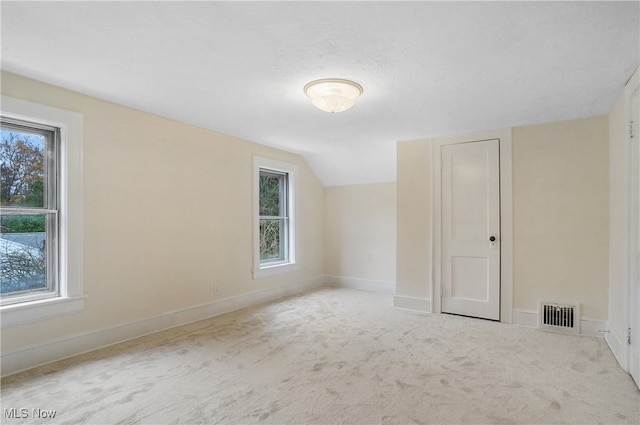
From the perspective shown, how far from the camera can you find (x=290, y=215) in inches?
214

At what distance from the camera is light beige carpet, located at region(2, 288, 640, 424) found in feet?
6.66

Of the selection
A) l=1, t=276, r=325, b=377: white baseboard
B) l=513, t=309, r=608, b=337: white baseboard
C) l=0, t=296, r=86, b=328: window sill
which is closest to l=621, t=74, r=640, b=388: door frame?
l=513, t=309, r=608, b=337: white baseboard

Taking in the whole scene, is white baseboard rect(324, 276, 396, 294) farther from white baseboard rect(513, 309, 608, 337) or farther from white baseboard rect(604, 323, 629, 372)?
white baseboard rect(604, 323, 629, 372)

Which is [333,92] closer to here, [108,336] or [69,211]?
[69,211]

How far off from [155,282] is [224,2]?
9.12 ft

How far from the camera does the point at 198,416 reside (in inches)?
78.8

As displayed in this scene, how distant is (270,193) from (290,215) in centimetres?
49

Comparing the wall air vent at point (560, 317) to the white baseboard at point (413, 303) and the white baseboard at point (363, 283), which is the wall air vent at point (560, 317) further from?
the white baseboard at point (363, 283)

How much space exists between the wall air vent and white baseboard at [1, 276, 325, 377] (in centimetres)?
333

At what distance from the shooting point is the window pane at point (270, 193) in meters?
5.07

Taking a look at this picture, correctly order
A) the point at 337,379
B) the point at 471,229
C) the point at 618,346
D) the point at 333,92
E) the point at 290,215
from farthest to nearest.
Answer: the point at 290,215 → the point at 471,229 → the point at 618,346 → the point at 333,92 → the point at 337,379

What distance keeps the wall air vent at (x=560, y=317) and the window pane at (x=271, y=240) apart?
346cm

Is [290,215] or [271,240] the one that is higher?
[290,215]

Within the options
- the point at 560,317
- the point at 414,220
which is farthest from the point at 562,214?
the point at 414,220
